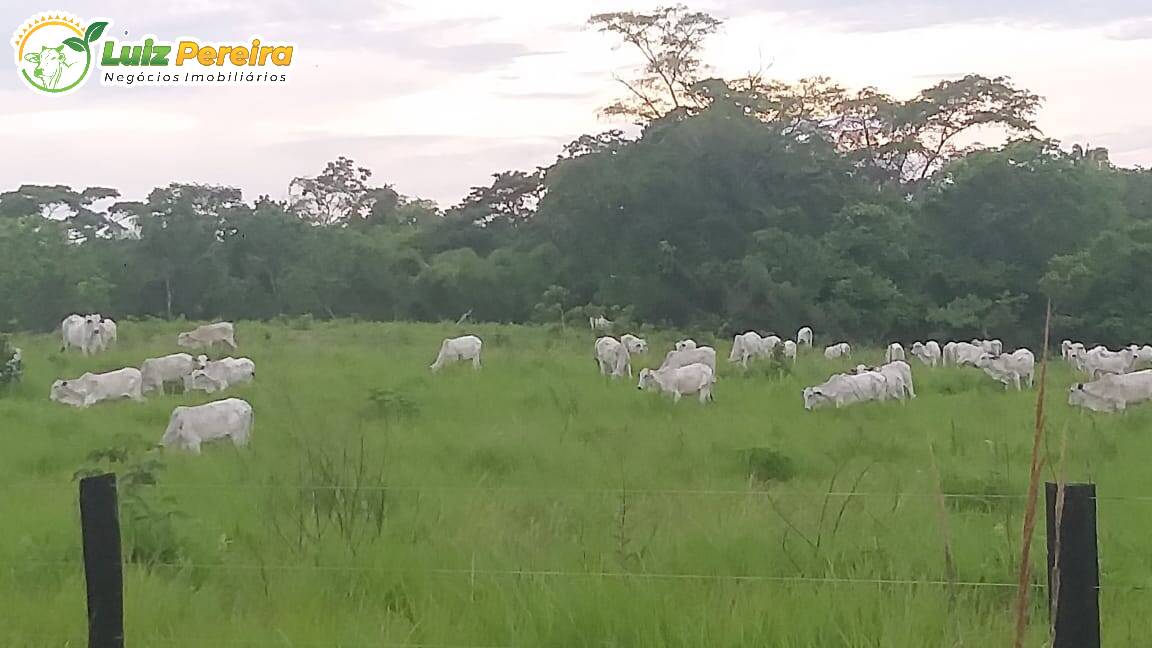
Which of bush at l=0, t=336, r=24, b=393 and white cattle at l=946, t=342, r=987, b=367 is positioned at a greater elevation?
bush at l=0, t=336, r=24, b=393

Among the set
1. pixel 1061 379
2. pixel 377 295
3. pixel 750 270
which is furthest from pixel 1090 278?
pixel 377 295

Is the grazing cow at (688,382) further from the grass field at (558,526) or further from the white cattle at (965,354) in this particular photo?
the white cattle at (965,354)

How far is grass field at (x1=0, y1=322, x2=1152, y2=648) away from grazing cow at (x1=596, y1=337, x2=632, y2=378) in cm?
421

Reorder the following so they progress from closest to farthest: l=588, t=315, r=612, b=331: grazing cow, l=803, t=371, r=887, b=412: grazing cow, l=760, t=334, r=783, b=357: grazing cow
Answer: l=803, t=371, r=887, b=412: grazing cow → l=760, t=334, r=783, b=357: grazing cow → l=588, t=315, r=612, b=331: grazing cow

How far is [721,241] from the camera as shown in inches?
1289

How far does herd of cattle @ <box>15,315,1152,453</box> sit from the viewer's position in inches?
427

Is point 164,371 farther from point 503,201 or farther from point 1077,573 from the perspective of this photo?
point 503,201

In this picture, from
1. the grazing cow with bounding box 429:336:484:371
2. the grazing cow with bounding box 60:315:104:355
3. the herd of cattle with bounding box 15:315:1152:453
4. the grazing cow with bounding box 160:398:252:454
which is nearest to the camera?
the grazing cow with bounding box 160:398:252:454

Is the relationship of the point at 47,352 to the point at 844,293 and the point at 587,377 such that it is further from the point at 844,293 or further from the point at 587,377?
the point at 844,293

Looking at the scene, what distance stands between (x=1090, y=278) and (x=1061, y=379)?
33.8 feet

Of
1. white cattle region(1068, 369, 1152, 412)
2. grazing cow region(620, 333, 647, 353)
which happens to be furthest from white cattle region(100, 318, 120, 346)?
white cattle region(1068, 369, 1152, 412)

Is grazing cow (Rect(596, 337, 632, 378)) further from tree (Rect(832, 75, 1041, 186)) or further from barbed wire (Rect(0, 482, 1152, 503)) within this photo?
tree (Rect(832, 75, 1041, 186))

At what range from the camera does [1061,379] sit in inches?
750

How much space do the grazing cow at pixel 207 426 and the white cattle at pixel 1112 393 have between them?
9377 millimetres
